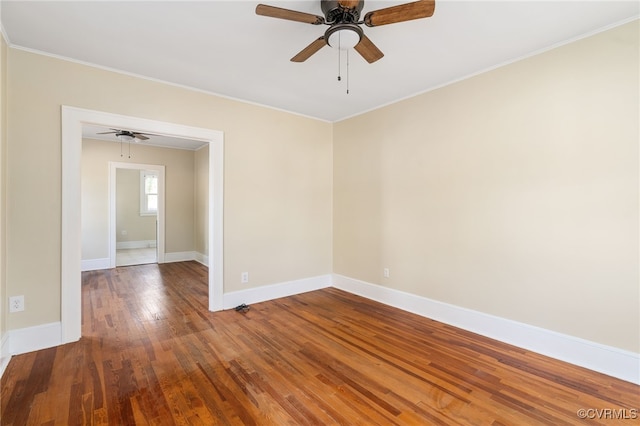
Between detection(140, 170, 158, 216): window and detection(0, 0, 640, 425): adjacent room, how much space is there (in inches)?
215

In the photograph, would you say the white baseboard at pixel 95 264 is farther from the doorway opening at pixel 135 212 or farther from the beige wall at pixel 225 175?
the beige wall at pixel 225 175

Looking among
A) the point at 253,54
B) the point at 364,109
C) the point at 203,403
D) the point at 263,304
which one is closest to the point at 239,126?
the point at 253,54

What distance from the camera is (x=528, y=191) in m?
2.67

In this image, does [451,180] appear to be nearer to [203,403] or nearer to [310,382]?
[310,382]

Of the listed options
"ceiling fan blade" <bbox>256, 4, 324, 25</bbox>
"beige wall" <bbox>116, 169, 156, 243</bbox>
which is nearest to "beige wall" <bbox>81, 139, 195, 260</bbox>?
"beige wall" <bbox>116, 169, 156, 243</bbox>

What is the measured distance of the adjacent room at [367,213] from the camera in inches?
79.6

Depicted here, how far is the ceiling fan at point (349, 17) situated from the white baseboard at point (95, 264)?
20.4 ft

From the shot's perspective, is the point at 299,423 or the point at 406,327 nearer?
the point at 299,423

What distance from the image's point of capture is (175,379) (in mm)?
2209

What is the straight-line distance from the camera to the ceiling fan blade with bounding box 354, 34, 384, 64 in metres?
2.03

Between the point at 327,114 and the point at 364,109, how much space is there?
1.91ft

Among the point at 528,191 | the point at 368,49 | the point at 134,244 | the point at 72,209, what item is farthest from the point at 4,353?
the point at 134,244

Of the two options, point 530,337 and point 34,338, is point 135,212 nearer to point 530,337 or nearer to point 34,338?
point 34,338

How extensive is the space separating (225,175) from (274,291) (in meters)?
1.73
